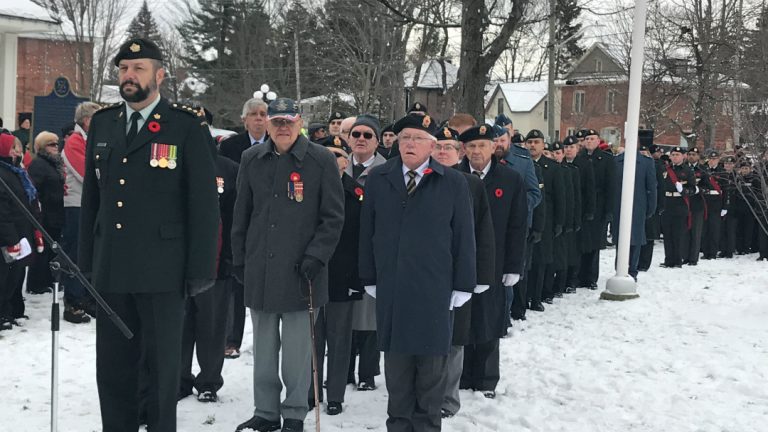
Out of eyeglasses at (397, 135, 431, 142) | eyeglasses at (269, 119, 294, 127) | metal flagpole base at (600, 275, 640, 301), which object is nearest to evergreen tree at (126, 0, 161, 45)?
metal flagpole base at (600, 275, 640, 301)

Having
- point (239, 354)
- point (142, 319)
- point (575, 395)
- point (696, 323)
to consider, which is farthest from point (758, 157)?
point (142, 319)

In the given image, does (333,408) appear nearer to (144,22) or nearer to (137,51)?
(137,51)

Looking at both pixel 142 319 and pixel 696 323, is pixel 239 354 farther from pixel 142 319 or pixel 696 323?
pixel 696 323

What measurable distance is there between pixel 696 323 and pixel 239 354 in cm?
558

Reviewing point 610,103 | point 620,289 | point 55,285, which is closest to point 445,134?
point 55,285

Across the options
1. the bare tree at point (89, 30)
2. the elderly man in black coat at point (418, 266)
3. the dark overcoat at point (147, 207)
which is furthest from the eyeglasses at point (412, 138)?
the bare tree at point (89, 30)

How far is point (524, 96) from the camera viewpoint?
7162 centimetres

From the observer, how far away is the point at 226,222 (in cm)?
660

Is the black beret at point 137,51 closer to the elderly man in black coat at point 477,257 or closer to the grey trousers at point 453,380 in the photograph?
the elderly man in black coat at point 477,257

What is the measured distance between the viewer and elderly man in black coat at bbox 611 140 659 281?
13.0 meters

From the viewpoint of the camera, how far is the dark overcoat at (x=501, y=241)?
21.3ft

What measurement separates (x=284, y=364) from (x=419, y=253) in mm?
1294

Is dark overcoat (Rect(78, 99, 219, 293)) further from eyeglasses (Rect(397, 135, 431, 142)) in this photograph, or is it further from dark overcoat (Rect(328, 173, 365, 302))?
dark overcoat (Rect(328, 173, 365, 302))

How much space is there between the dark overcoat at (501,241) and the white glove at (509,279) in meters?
0.03
